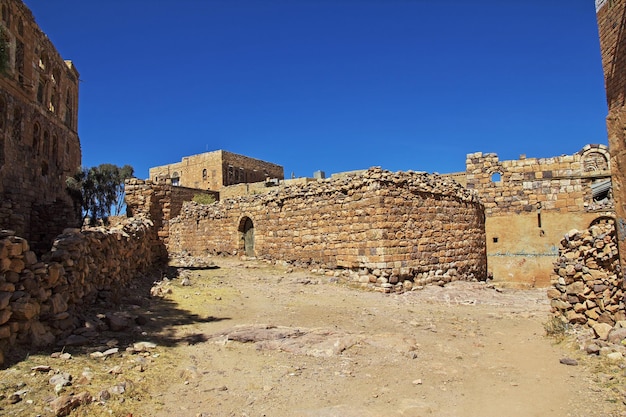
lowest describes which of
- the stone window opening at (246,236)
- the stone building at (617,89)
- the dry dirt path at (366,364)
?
the dry dirt path at (366,364)

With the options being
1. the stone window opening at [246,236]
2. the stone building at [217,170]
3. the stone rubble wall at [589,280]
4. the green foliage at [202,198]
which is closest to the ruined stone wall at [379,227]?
the stone window opening at [246,236]

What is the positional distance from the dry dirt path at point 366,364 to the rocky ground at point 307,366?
20 mm

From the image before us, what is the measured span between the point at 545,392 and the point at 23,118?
25301 millimetres

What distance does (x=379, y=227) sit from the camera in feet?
38.5

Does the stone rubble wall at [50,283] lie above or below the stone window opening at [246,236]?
below

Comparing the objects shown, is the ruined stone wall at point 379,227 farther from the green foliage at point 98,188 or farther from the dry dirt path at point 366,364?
the green foliage at point 98,188

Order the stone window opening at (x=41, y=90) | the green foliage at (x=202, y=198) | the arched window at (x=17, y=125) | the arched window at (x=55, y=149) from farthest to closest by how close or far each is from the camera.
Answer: the green foliage at (x=202, y=198) < the arched window at (x=55, y=149) < the stone window opening at (x=41, y=90) < the arched window at (x=17, y=125)

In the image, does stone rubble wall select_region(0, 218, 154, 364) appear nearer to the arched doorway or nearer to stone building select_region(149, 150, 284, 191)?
the arched doorway

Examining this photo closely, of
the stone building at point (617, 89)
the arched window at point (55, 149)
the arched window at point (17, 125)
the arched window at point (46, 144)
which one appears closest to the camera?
the stone building at point (617, 89)

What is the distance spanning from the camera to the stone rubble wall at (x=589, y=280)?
5914mm

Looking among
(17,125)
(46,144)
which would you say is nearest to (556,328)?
(17,125)

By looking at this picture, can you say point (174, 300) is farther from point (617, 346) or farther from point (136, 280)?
point (617, 346)

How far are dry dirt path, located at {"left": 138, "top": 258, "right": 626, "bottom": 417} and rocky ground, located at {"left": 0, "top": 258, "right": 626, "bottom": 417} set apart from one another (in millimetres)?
20

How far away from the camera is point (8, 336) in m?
4.35
